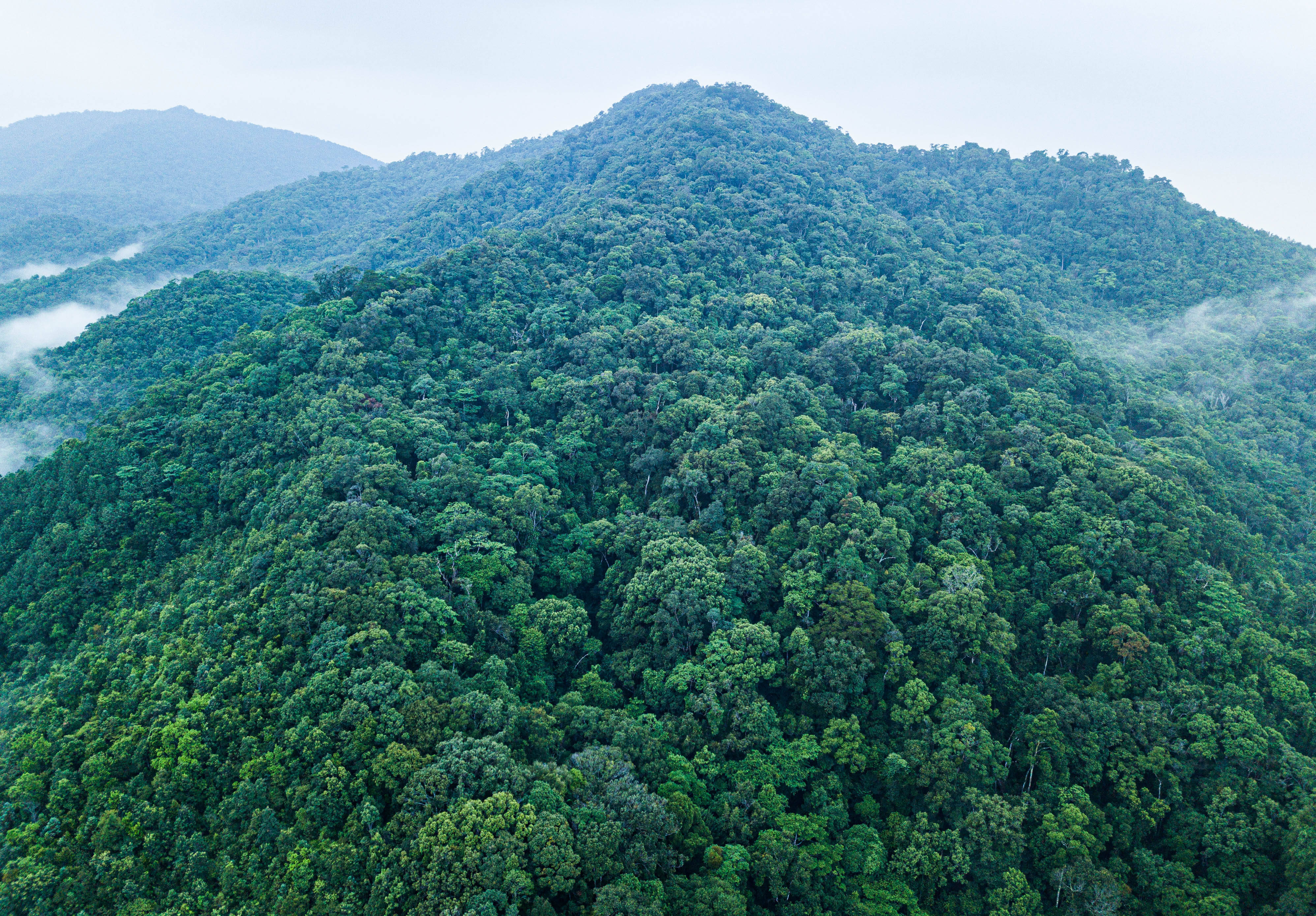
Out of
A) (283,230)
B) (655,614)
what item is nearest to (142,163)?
(283,230)

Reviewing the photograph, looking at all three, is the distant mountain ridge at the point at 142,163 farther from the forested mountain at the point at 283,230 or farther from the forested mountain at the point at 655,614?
the forested mountain at the point at 655,614

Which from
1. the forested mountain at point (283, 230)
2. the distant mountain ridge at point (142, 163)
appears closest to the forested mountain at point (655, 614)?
the forested mountain at point (283, 230)

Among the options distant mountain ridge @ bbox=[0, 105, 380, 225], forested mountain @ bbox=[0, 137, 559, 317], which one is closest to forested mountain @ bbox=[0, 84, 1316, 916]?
forested mountain @ bbox=[0, 137, 559, 317]

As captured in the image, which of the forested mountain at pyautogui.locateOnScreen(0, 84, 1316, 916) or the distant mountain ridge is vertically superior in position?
the distant mountain ridge

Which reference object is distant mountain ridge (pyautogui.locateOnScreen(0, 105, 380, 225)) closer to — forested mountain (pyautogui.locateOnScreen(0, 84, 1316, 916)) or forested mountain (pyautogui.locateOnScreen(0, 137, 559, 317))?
forested mountain (pyautogui.locateOnScreen(0, 137, 559, 317))

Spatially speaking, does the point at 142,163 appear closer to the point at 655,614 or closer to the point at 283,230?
the point at 283,230

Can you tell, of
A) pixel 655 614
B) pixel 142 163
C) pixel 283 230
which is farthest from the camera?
pixel 142 163
